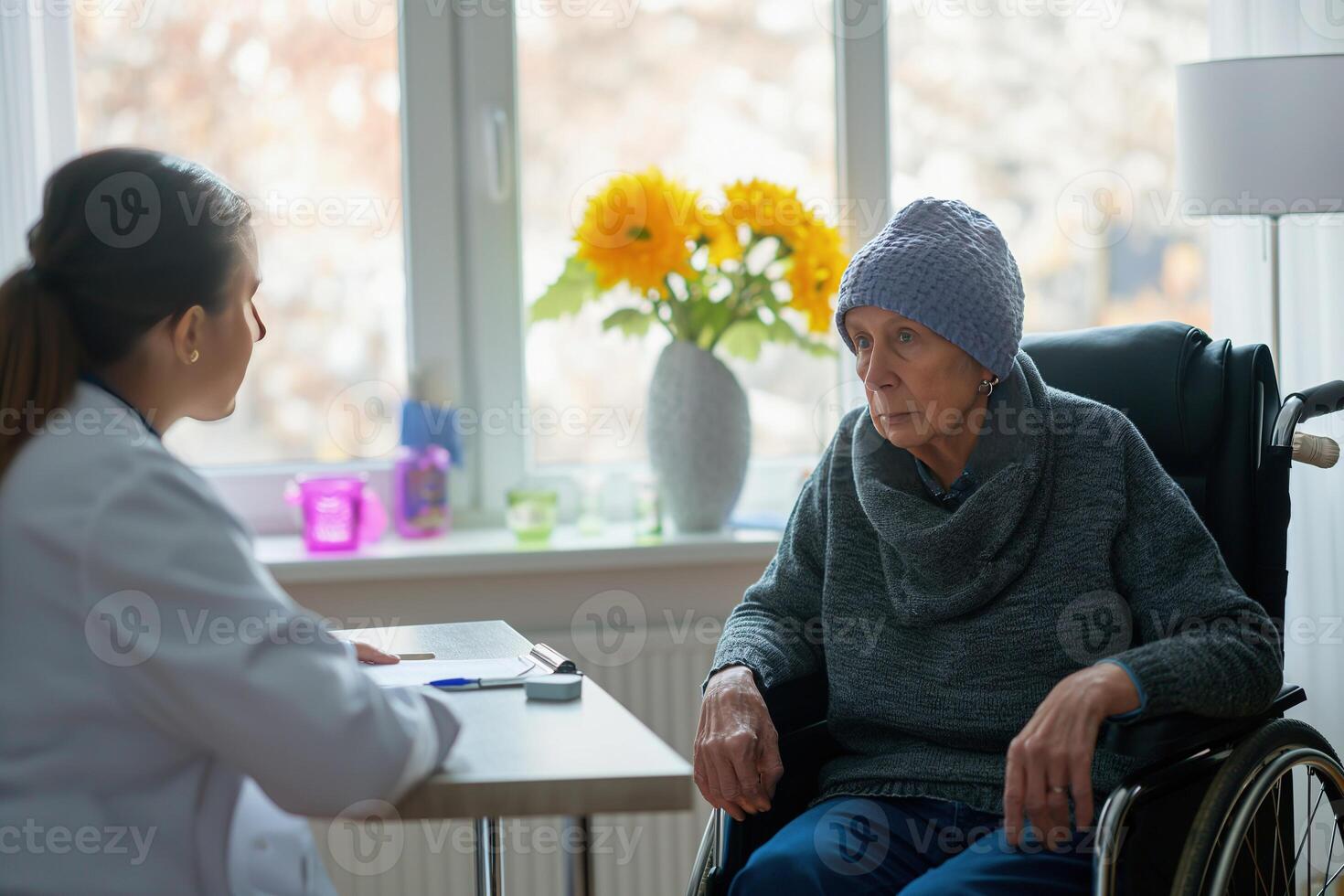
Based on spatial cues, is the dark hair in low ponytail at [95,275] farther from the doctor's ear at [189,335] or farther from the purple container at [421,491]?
the purple container at [421,491]

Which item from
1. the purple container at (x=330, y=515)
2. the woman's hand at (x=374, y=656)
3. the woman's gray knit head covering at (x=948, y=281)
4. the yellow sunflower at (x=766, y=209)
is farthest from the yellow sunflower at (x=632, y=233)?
the woman's hand at (x=374, y=656)

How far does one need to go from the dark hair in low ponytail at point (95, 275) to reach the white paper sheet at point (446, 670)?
0.46 m

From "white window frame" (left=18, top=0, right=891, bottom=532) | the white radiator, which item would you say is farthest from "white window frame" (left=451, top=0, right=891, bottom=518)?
the white radiator

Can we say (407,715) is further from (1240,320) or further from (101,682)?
(1240,320)

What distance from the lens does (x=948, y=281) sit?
1569mm

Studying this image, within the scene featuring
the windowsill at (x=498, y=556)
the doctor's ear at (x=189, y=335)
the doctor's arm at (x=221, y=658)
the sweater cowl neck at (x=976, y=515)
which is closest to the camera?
the doctor's arm at (x=221, y=658)

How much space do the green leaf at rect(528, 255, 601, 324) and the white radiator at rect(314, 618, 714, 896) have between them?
0.59m

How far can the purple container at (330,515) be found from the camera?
233 cm

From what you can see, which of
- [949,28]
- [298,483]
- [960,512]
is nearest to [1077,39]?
[949,28]

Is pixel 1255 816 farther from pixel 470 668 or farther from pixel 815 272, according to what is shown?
pixel 815 272

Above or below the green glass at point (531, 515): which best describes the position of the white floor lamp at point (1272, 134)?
above

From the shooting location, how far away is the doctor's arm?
96 centimetres

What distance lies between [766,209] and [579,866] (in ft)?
4.71

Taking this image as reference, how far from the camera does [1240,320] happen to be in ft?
8.10
